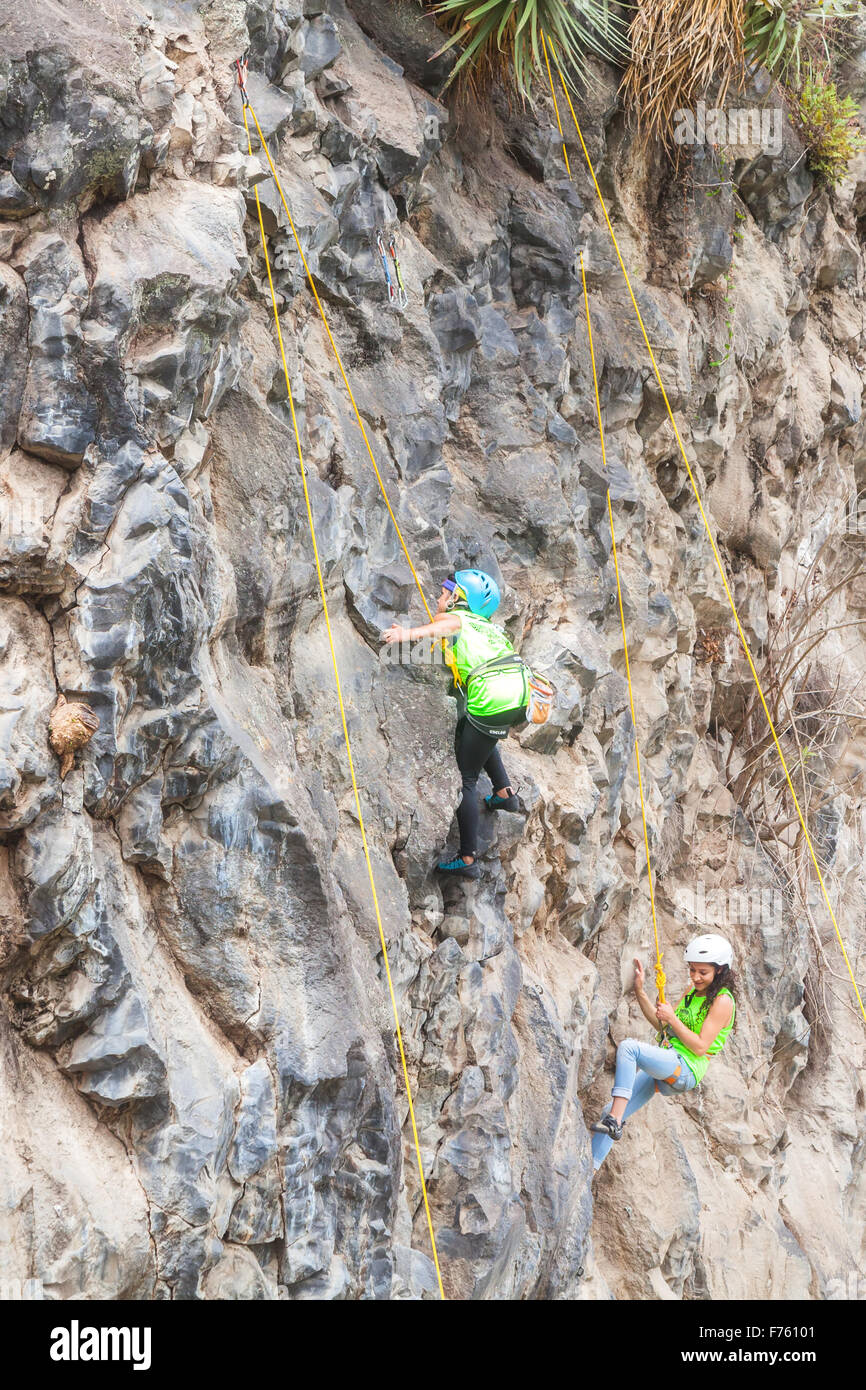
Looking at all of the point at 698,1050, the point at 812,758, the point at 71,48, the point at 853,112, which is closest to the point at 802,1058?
the point at 812,758

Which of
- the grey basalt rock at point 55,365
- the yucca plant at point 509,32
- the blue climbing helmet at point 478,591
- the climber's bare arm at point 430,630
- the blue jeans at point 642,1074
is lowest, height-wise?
the blue jeans at point 642,1074

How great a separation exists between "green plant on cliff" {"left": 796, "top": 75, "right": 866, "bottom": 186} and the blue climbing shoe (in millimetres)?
6120

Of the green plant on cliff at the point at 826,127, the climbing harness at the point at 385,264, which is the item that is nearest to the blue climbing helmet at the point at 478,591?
the climbing harness at the point at 385,264

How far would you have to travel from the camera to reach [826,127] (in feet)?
31.1

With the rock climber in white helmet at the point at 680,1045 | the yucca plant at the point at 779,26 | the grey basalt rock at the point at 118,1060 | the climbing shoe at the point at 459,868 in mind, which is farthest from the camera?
the yucca plant at the point at 779,26

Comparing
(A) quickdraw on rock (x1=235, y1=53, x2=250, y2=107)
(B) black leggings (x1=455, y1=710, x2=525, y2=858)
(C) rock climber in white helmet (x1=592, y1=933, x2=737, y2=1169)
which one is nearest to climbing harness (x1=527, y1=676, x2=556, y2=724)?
(B) black leggings (x1=455, y1=710, x2=525, y2=858)

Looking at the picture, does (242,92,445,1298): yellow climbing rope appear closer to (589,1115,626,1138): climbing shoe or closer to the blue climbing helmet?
the blue climbing helmet

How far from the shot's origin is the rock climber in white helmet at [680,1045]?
6.57 m

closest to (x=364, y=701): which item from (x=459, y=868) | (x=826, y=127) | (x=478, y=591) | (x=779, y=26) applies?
(x=478, y=591)

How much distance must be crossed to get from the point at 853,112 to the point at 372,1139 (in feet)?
27.2

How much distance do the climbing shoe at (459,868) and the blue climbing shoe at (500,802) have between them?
29cm

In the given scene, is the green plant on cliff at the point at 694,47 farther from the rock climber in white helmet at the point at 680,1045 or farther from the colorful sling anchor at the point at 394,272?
the rock climber in white helmet at the point at 680,1045

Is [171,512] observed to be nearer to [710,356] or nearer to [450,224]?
[450,224]

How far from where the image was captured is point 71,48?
14.6ft
